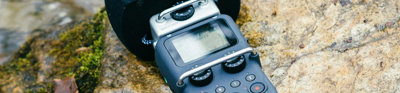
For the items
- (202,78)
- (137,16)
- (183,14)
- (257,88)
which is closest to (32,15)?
(137,16)

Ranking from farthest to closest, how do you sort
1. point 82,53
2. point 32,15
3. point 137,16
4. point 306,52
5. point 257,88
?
point 32,15
point 82,53
point 306,52
point 137,16
point 257,88

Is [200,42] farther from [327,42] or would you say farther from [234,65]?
[327,42]

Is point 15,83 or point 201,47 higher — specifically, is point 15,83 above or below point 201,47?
below

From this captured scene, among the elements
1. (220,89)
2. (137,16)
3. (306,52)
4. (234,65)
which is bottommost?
(306,52)

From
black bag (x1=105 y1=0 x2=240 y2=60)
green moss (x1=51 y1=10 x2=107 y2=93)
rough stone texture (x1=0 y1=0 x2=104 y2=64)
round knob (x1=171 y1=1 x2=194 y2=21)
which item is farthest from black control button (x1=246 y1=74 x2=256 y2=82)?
rough stone texture (x1=0 y1=0 x2=104 y2=64)

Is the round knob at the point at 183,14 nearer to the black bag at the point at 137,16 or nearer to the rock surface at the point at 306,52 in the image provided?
the black bag at the point at 137,16

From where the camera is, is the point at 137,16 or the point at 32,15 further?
the point at 32,15

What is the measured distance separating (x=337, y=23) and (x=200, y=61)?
1408 mm

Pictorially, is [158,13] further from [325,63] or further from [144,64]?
[325,63]

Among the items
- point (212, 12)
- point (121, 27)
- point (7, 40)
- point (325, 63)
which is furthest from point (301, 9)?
point (7, 40)

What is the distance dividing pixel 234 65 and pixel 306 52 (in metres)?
0.88

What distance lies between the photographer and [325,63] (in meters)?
3.46

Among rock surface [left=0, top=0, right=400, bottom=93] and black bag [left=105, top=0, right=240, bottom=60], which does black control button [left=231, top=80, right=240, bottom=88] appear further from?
black bag [left=105, top=0, right=240, bottom=60]

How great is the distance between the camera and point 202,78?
293cm
